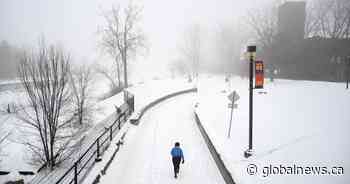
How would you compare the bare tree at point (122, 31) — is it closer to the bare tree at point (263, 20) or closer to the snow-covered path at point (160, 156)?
the bare tree at point (263, 20)

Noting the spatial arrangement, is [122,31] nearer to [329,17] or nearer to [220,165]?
[220,165]

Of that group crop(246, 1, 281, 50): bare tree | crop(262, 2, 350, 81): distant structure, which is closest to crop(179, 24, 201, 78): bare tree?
crop(246, 1, 281, 50): bare tree

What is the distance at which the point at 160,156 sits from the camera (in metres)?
12.5

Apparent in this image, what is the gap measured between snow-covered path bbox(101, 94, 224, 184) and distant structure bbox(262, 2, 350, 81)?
22261 mm

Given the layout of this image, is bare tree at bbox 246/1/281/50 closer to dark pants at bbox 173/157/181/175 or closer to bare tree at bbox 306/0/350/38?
bare tree at bbox 306/0/350/38

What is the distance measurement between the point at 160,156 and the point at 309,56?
30.6m

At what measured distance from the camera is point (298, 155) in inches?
379

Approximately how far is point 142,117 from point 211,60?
6150cm

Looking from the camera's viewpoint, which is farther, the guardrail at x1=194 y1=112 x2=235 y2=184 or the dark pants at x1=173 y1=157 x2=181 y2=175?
the dark pants at x1=173 y1=157 x2=181 y2=175

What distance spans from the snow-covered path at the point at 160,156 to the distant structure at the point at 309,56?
22261 mm

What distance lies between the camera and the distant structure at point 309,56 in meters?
32.9

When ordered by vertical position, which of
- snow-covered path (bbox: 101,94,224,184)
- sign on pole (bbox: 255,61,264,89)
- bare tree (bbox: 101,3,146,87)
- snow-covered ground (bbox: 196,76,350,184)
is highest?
bare tree (bbox: 101,3,146,87)

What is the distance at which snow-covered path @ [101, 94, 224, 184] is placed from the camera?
33.7 feet

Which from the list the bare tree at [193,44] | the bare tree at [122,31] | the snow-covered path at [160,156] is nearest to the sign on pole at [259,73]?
the snow-covered path at [160,156]
